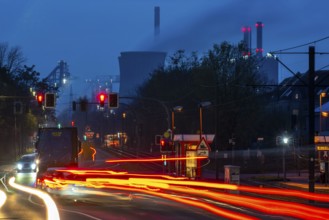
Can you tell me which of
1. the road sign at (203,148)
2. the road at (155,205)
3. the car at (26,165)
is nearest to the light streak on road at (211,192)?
the road at (155,205)

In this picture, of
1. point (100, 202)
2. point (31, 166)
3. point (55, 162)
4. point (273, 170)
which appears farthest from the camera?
point (273, 170)

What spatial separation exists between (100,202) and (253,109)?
51864 mm

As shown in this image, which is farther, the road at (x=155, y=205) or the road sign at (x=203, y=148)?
the road sign at (x=203, y=148)

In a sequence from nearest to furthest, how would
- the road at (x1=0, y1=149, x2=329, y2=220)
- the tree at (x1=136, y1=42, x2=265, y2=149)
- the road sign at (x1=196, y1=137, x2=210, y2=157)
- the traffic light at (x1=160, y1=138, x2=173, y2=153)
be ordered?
the road at (x1=0, y1=149, x2=329, y2=220), the road sign at (x1=196, y1=137, x2=210, y2=157), the traffic light at (x1=160, y1=138, x2=173, y2=153), the tree at (x1=136, y1=42, x2=265, y2=149)

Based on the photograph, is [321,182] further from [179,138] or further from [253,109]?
[253,109]

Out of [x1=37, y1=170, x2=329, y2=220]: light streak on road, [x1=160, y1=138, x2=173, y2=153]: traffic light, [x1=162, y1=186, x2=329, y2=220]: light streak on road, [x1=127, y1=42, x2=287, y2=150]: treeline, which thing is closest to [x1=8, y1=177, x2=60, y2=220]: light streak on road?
[x1=37, y1=170, x2=329, y2=220]: light streak on road

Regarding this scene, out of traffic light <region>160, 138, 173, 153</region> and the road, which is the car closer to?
traffic light <region>160, 138, 173, 153</region>

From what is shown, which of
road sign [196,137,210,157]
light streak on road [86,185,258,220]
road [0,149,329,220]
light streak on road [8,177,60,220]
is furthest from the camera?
road sign [196,137,210,157]

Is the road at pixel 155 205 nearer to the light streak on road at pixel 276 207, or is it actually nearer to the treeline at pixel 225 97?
the light streak on road at pixel 276 207

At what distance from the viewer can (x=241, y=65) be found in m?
78.8

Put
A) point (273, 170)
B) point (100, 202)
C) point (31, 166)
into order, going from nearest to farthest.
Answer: point (100, 202)
point (31, 166)
point (273, 170)

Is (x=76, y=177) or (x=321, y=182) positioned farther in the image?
(x=321, y=182)

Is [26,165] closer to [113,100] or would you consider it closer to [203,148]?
[113,100]

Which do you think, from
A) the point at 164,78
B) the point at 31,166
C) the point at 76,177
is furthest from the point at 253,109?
the point at 76,177
